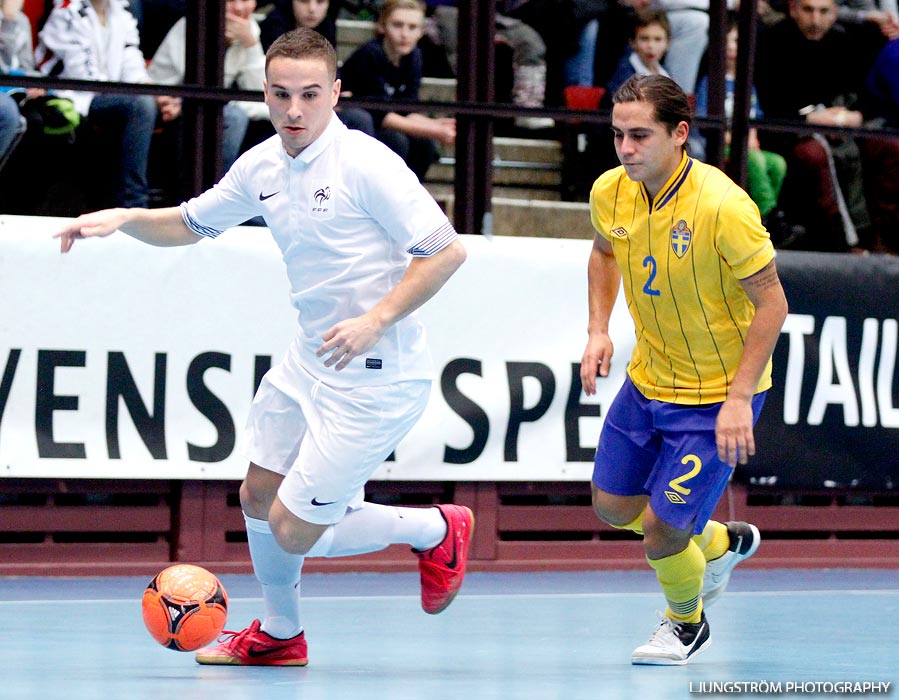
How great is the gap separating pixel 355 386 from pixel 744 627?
96.7 inches

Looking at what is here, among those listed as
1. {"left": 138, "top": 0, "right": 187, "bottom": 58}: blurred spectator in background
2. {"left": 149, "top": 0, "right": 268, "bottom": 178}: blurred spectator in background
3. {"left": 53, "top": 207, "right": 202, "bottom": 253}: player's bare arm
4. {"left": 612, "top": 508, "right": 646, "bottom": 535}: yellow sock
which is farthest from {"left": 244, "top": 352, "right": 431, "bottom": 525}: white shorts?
{"left": 138, "top": 0, "right": 187, "bottom": 58}: blurred spectator in background

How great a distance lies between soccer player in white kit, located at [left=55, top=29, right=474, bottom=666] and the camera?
505 centimetres

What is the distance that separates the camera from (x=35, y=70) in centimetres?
825

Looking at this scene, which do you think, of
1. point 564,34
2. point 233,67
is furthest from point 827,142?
point 233,67

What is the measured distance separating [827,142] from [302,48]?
596 centimetres

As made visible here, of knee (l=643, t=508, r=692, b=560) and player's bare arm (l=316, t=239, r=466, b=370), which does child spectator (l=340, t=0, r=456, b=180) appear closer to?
knee (l=643, t=508, r=692, b=560)

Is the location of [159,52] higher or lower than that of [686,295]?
higher

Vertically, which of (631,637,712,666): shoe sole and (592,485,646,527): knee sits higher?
(592,485,646,527): knee

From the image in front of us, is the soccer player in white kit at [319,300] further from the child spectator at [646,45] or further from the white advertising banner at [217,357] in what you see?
the child spectator at [646,45]

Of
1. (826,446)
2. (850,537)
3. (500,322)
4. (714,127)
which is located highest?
(714,127)

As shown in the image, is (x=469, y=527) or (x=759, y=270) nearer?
(x=759, y=270)

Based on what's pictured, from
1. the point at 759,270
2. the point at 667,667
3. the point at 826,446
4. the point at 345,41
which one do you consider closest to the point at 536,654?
the point at 667,667

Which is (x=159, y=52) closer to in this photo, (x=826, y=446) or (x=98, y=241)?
(x=98, y=241)

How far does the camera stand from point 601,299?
5.90 metres
